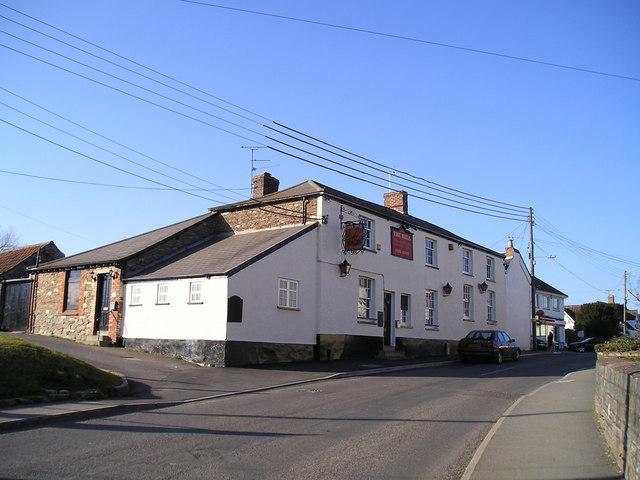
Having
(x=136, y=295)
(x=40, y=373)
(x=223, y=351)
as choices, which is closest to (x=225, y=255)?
(x=136, y=295)

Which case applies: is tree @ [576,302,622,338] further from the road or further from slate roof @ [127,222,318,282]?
the road

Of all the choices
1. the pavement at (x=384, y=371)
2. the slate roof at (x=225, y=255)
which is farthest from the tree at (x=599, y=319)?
the slate roof at (x=225, y=255)

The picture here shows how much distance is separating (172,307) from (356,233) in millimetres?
7852

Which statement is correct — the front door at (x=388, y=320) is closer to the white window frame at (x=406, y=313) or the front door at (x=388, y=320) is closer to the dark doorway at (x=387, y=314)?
the dark doorway at (x=387, y=314)

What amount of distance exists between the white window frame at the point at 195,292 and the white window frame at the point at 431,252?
45.8ft

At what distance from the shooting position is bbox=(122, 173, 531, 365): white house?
749 inches

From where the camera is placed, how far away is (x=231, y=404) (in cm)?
1159

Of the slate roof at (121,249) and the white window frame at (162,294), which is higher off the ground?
the slate roof at (121,249)

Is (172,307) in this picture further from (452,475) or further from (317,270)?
(452,475)

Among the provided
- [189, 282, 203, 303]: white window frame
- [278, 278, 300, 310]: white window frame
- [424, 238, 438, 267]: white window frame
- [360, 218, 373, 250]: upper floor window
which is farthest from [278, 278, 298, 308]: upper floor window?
[424, 238, 438, 267]: white window frame

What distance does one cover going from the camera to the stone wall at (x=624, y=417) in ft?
18.4

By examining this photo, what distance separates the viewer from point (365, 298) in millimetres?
24922

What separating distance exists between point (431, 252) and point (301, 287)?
1109 cm

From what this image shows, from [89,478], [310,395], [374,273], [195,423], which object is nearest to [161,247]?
[374,273]
